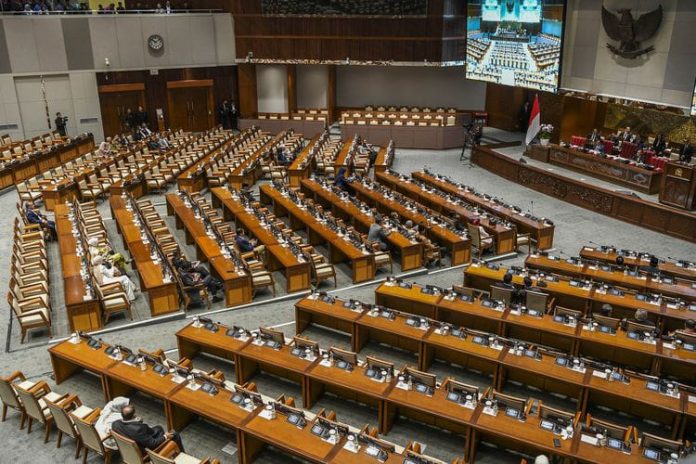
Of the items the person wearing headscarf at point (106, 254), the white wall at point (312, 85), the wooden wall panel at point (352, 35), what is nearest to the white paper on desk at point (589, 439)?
the person wearing headscarf at point (106, 254)

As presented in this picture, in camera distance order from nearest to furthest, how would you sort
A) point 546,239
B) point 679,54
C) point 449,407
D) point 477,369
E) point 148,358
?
point 449,407
point 148,358
point 477,369
point 546,239
point 679,54

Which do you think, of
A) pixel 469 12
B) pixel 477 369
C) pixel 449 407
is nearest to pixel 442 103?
pixel 469 12

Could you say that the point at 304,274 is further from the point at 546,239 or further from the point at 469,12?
the point at 469,12

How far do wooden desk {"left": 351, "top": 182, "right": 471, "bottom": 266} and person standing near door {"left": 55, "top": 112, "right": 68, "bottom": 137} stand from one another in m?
14.7

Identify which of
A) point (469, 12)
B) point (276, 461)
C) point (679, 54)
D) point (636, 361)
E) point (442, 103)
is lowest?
point (276, 461)

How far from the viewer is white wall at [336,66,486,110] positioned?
2914 centimetres

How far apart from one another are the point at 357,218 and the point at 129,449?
9040 mm

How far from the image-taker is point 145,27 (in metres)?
25.7

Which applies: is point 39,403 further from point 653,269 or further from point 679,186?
point 679,186

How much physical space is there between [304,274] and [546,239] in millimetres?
6051

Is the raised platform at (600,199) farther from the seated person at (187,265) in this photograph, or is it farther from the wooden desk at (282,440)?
the wooden desk at (282,440)

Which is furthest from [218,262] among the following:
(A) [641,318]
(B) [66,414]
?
(A) [641,318]

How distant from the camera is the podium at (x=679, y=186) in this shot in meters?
15.0

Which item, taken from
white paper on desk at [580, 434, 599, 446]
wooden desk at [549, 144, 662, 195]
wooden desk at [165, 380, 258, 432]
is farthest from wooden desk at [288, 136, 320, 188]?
white paper on desk at [580, 434, 599, 446]
